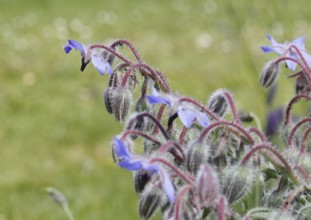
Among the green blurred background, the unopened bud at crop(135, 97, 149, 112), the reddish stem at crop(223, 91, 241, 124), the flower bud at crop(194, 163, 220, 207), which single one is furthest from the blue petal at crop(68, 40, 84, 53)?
the green blurred background

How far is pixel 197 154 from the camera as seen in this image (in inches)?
39.6

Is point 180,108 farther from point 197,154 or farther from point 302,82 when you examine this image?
point 302,82

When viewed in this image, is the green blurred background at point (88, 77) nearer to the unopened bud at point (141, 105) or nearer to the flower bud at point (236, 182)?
the unopened bud at point (141, 105)

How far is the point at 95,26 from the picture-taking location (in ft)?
26.1

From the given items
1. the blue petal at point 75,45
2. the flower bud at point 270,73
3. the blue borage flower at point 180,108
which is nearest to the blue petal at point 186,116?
the blue borage flower at point 180,108

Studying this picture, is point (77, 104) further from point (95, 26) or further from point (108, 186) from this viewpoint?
point (95, 26)

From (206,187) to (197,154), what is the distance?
0.10 metres

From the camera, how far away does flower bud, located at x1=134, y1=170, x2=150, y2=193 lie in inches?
39.9

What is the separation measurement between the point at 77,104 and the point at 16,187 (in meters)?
1.44

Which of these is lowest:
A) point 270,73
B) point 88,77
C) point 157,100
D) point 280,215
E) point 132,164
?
point 280,215

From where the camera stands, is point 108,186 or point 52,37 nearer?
point 108,186

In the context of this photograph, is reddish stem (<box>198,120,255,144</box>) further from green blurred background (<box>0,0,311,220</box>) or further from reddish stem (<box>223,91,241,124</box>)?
green blurred background (<box>0,0,311,220</box>)

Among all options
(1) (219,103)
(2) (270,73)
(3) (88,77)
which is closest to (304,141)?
(1) (219,103)

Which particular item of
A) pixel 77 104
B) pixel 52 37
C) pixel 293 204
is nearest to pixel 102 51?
pixel 293 204
